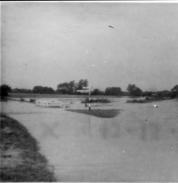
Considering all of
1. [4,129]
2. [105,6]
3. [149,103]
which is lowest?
[4,129]

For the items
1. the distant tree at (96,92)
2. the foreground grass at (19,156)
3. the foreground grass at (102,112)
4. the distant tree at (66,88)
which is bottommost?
the foreground grass at (19,156)

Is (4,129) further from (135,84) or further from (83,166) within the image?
(135,84)

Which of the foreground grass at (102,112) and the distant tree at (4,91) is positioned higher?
the distant tree at (4,91)

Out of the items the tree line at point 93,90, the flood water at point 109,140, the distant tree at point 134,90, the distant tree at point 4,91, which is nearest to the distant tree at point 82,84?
the tree line at point 93,90

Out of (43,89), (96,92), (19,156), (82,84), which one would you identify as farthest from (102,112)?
(19,156)

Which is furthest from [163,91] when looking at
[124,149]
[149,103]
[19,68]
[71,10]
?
[19,68]

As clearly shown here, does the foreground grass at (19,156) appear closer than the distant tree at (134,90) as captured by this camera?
Yes

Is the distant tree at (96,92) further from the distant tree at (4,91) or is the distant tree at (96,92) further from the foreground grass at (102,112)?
the distant tree at (4,91)

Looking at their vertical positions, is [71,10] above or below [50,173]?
above
